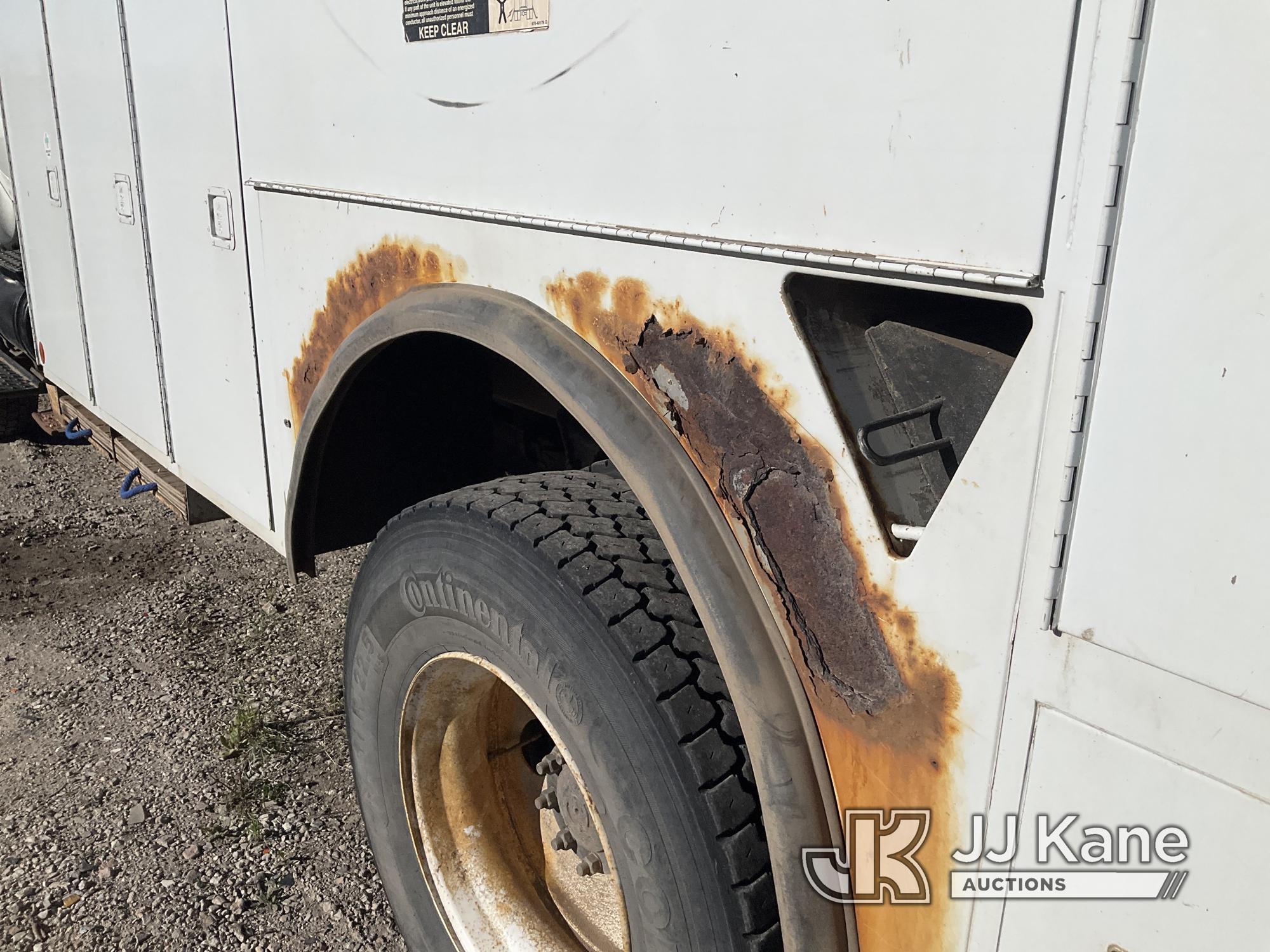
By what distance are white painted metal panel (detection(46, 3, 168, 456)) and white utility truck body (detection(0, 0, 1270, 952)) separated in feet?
4.24

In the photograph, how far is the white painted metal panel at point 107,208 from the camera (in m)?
2.87

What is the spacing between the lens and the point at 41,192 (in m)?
3.74

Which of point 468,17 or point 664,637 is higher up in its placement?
point 468,17

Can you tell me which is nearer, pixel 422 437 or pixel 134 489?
pixel 422 437

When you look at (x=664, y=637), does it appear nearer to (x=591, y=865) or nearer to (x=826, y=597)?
(x=826, y=597)

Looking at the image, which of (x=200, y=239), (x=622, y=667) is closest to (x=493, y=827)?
(x=622, y=667)

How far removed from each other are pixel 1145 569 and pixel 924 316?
Result: 0.40 metres

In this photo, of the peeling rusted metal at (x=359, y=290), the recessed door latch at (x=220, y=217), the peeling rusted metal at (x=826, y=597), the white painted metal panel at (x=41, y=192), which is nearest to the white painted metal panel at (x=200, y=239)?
the recessed door latch at (x=220, y=217)

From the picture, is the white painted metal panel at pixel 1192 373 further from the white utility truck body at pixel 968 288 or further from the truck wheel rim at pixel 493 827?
the truck wheel rim at pixel 493 827

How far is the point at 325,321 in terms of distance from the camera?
Answer: 6.90 ft

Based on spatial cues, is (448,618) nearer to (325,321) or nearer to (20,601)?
(325,321)

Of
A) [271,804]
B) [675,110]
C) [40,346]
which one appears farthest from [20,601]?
[675,110]

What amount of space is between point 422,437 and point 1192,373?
1.72 m

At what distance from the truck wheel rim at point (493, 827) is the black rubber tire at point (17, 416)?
157 inches
